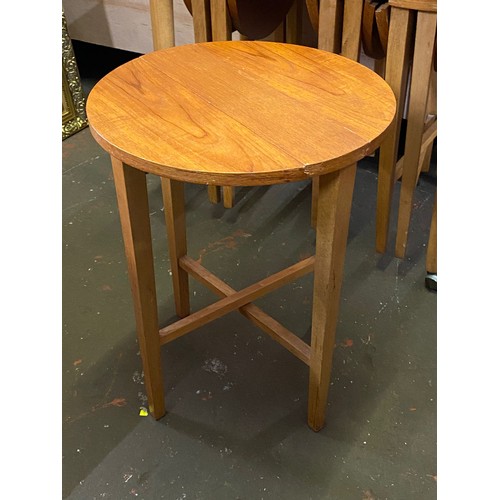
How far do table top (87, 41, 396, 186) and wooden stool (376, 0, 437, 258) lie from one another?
35 centimetres

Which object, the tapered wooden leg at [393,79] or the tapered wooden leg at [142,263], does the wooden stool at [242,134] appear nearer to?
the tapered wooden leg at [142,263]

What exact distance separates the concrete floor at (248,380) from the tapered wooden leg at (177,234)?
0.32 feet

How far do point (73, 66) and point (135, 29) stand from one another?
1.02ft

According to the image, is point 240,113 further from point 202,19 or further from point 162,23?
point 202,19

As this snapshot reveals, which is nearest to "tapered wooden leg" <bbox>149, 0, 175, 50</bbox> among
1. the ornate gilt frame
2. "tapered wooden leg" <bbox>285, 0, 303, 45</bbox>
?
"tapered wooden leg" <bbox>285, 0, 303, 45</bbox>

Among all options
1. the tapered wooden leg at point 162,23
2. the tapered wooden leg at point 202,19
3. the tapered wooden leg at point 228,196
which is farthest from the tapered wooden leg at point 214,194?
the tapered wooden leg at point 162,23

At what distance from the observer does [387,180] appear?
1.74 meters

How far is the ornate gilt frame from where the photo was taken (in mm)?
2451

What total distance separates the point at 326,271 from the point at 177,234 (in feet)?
1.63

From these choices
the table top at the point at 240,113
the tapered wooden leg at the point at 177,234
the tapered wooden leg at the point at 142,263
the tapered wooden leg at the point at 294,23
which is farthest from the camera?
the tapered wooden leg at the point at 294,23

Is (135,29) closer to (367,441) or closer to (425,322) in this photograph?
(425,322)

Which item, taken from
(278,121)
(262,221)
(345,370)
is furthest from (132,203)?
(262,221)

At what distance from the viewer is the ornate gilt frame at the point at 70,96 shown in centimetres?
245

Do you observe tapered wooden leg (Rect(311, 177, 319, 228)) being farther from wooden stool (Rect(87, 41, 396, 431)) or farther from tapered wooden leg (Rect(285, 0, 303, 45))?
wooden stool (Rect(87, 41, 396, 431))
